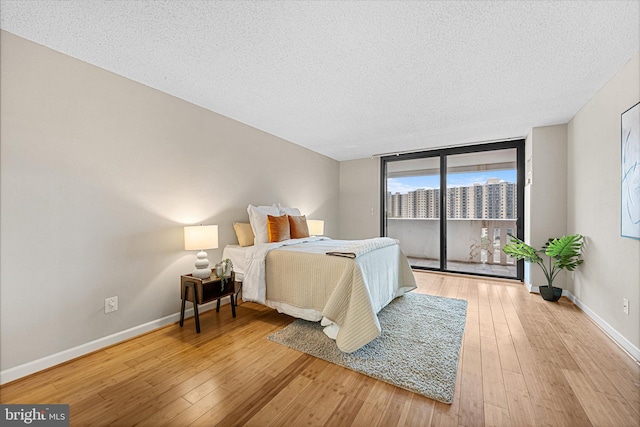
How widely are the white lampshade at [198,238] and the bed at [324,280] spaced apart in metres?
0.41

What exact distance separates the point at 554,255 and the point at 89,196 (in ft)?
16.0

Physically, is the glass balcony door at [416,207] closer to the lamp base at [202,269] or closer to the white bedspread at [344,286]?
the white bedspread at [344,286]

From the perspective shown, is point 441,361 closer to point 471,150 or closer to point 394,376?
point 394,376

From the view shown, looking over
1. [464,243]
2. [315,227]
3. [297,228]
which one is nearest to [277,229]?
[297,228]

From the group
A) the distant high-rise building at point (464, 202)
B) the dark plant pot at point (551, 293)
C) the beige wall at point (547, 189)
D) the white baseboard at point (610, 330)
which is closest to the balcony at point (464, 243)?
the distant high-rise building at point (464, 202)

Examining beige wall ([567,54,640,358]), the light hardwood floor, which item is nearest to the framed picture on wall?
beige wall ([567,54,640,358])

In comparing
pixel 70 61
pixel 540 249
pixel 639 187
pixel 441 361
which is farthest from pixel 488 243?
pixel 70 61

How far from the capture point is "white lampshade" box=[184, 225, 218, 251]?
254 centimetres

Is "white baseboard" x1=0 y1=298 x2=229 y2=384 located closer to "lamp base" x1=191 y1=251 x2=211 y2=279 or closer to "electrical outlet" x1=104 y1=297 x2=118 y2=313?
"electrical outlet" x1=104 y1=297 x2=118 y2=313

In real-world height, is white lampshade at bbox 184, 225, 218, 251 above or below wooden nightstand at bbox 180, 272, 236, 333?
above

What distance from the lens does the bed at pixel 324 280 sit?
2.09 meters

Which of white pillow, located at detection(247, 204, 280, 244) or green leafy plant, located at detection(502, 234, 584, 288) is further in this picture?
white pillow, located at detection(247, 204, 280, 244)

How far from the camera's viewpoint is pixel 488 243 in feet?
15.3

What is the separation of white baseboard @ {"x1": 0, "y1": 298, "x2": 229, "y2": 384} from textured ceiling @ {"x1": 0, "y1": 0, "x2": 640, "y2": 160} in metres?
2.29
